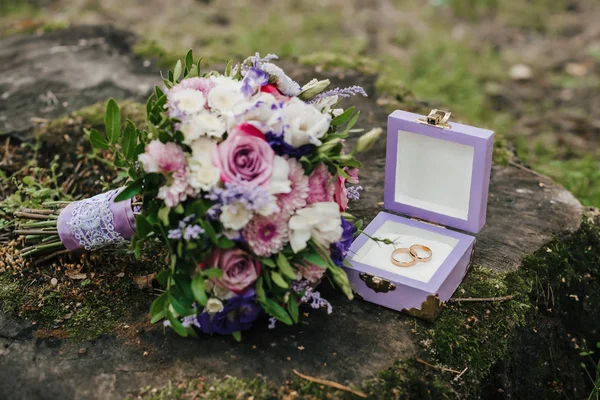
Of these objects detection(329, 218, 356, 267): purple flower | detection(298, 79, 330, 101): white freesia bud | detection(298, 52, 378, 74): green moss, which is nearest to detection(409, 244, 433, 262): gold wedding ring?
detection(329, 218, 356, 267): purple flower

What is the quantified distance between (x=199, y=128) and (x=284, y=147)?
0.79 feet

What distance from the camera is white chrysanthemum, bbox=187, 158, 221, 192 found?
185 centimetres

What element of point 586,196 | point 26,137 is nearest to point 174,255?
point 26,137

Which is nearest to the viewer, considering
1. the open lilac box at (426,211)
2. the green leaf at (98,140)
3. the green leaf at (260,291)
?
the green leaf at (260,291)

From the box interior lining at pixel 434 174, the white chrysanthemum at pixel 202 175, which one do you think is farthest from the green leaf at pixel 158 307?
the box interior lining at pixel 434 174

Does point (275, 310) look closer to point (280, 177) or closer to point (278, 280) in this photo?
point (278, 280)

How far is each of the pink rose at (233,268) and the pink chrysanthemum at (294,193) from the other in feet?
0.58

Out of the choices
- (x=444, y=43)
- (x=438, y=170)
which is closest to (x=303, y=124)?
(x=438, y=170)

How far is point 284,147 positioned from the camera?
76.5 inches

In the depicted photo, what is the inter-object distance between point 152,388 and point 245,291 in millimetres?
379

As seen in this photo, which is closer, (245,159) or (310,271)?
(245,159)

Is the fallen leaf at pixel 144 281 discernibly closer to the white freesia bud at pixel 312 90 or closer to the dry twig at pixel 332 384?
the dry twig at pixel 332 384

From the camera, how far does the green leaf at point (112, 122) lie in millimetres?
2094

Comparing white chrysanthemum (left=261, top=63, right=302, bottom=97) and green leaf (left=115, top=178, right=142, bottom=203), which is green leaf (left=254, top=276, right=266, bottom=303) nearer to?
green leaf (left=115, top=178, right=142, bottom=203)
